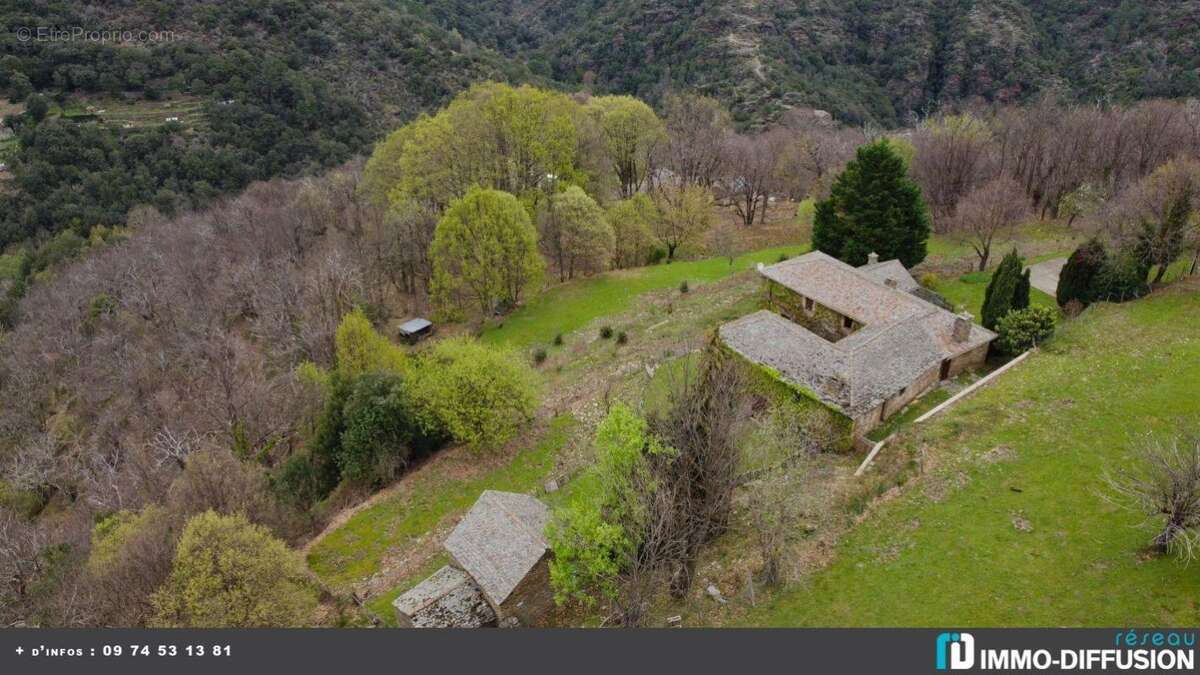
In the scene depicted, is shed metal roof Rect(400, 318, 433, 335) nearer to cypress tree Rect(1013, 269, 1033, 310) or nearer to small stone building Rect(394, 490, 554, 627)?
small stone building Rect(394, 490, 554, 627)

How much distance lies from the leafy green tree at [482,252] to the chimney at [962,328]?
87.1 ft

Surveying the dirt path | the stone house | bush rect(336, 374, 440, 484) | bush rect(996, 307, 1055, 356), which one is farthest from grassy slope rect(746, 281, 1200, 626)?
bush rect(336, 374, 440, 484)

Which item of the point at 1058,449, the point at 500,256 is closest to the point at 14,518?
the point at 500,256

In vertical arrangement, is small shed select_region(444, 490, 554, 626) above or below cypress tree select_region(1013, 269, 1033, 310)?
below

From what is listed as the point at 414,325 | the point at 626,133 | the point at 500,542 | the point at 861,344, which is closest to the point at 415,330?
the point at 414,325

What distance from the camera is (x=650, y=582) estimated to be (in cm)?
1898

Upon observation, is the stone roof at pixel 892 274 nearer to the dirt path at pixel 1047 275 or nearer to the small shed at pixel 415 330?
the dirt path at pixel 1047 275

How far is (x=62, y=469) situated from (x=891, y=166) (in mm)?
53354

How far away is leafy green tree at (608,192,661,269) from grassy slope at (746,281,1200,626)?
30.9 meters

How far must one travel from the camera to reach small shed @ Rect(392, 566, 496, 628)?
71.4 feet

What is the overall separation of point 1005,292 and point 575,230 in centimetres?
2829

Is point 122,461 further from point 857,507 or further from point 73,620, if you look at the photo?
point 857,507

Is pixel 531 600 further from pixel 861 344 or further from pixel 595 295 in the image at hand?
pixel 595 295

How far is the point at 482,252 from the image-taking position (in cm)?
4534
